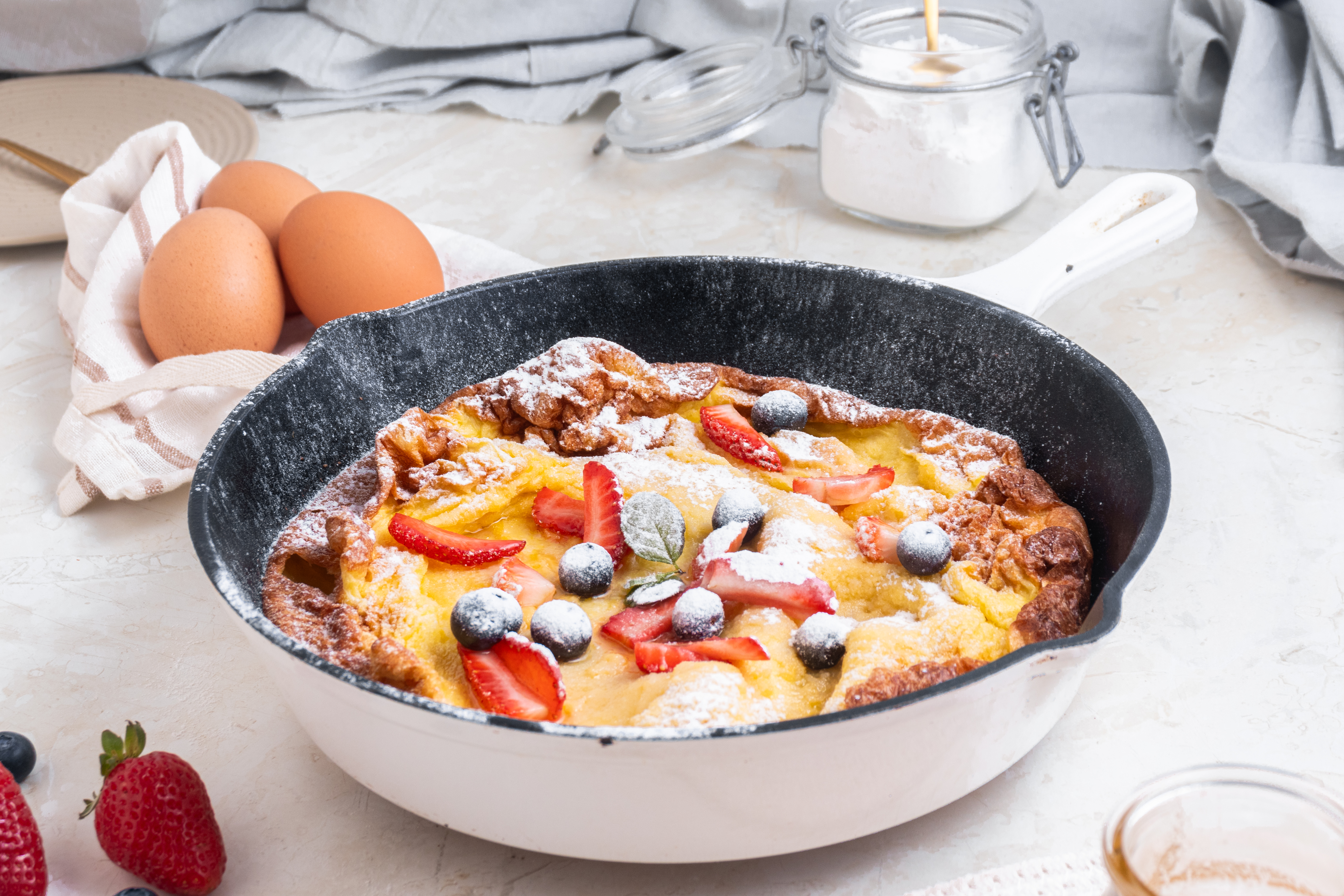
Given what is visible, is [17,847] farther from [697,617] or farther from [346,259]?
[346,259]

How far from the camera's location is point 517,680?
1353mm

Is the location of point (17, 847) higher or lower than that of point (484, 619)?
lower

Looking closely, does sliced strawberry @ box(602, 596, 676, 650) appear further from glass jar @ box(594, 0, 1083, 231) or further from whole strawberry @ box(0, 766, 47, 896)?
glass jar @ box(594, 0, 1083, 231)

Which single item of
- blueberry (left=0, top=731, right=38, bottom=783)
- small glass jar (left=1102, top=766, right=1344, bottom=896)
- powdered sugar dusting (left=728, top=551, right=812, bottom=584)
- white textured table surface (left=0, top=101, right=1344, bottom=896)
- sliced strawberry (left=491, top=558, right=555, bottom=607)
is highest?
small glass jar (left=1102, top=766, right=1344, bottom=896)

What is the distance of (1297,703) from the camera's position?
1.57m

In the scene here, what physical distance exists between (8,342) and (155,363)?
517mm

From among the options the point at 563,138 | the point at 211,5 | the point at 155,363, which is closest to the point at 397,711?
the point at 155,363

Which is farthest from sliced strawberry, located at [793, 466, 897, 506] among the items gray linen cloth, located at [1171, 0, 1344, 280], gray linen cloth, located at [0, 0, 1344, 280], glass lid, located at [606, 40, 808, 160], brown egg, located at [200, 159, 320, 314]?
gray linen cloth, located at [0, 0, 1344, 280]

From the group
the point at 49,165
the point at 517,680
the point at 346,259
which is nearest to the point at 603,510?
the point at 517,680

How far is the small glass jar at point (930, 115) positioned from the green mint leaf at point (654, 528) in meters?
1.36

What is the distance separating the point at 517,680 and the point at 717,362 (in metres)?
0.89

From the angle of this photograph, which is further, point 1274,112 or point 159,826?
point 1274,112

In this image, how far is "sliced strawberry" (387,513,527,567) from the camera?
1.58 m

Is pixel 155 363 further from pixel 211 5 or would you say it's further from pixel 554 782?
pixel 211 5
